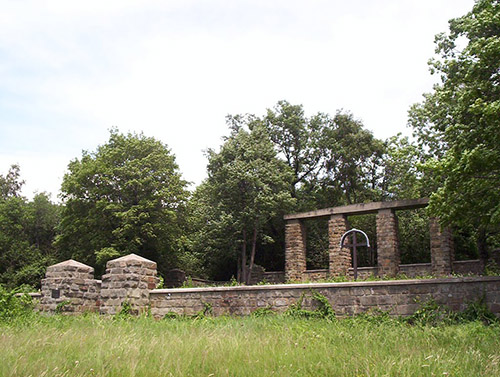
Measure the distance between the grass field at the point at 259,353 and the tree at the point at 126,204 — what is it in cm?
1797

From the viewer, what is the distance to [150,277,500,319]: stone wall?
10766mm

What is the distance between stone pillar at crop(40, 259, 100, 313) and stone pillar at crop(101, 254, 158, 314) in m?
1.42

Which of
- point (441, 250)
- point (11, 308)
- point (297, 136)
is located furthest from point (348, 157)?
point (11, 308)

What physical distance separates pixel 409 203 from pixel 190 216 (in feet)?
46.4

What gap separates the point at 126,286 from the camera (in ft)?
43.7

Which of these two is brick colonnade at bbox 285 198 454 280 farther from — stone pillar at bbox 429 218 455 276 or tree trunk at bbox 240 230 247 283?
tree trunk at bbox 240 230 247 283

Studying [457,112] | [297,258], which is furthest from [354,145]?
[457,112]

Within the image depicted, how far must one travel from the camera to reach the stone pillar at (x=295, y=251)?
24.4 meters

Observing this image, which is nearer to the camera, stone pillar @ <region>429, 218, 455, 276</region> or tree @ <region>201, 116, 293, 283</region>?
stone pillar @ <region>429, 218, 455, 276</region>

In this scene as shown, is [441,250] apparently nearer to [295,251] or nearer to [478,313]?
[295,251]

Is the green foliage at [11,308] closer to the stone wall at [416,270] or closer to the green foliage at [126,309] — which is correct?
the green foliage at [126,309]

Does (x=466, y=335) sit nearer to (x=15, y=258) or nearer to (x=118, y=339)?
(x=118, y=339)

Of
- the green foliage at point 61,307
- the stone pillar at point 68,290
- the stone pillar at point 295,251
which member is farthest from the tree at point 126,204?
the green foliage at point 61,307

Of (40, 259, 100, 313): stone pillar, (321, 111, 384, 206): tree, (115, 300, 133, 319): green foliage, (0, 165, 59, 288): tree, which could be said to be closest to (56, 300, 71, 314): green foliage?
(40, 259, 100, 313): stone pillar
